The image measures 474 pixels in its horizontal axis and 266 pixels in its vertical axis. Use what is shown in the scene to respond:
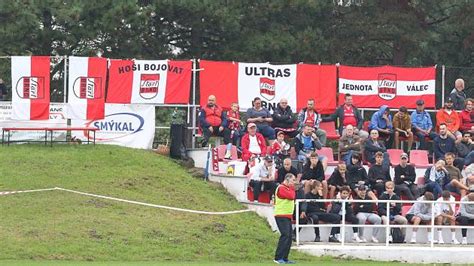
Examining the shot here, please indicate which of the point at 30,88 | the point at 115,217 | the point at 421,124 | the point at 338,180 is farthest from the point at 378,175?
the point at 30,88

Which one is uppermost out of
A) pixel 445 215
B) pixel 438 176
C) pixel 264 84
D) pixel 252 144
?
pixel 264 84

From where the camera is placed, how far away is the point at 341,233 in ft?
88.6

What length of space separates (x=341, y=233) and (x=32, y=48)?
17.7m

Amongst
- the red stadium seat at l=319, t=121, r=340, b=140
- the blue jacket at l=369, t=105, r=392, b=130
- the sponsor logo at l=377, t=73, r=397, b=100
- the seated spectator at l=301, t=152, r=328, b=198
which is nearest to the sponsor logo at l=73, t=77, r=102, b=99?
the red stadium seat at l=319, t=121, r=340, b=140

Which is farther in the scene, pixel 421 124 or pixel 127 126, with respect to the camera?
pixel 127 126

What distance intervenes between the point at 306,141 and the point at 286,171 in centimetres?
244

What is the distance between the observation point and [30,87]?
1289 inches

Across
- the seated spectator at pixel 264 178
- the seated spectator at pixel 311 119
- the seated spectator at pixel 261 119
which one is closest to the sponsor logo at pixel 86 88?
the seated spectator at pixel 261 119

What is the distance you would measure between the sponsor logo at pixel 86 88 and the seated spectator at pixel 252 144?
15.7 feet

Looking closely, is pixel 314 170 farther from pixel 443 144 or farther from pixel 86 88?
pixel 86 88

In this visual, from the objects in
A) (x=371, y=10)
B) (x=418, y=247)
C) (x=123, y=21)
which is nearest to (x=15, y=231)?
(x=418, y=247)

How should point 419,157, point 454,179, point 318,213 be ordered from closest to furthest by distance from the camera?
point 318,213
point 454,179
point 419,157

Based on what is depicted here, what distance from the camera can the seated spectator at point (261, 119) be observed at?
31359mm

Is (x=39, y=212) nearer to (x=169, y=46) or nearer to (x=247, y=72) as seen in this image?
(x=247, y=72)
